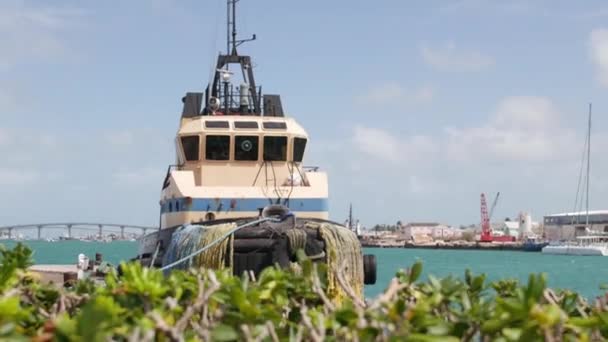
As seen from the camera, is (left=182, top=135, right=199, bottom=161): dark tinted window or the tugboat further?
(left=182, top=135, right=199, bottom=161): dark tinted window

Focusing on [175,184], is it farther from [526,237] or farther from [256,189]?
[526,237]

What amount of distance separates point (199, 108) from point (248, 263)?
7331 millimetres

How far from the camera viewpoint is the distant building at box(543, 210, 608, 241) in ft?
417

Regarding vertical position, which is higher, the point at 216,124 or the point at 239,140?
the point at 216,124

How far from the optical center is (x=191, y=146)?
19.1 meters

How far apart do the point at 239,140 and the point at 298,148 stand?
116 cm

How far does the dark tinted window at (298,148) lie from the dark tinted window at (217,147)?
127 cm

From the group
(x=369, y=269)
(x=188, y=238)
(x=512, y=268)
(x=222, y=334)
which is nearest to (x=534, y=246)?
(x=512, y=268)

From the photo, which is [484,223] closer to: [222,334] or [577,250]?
[577,250]

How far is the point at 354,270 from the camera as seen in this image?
15156 mm

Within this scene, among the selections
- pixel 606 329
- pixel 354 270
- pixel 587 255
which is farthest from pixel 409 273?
pixel 587 255

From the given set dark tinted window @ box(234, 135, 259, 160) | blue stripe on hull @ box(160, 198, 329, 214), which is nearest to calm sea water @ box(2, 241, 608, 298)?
blue stripe on hull @ box(160, 198, 329, 214)

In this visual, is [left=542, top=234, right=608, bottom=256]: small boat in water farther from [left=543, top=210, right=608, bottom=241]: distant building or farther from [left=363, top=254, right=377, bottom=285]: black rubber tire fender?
[left=363, top=254, right=377, bottom=285]: black rubber tire fender

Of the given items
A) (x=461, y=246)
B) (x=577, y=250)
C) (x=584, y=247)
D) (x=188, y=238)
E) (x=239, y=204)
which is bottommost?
(x=461, y=246)
